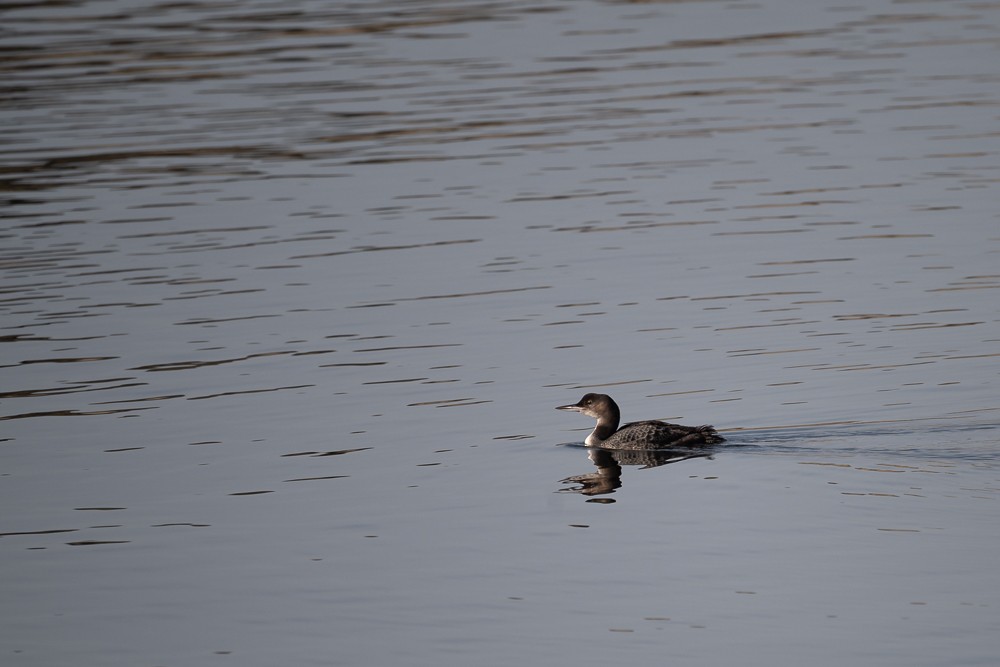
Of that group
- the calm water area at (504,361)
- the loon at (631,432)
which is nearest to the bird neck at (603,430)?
the loon at (631,432)

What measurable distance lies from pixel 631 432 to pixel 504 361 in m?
3.54

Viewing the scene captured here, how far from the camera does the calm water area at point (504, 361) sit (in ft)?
38.4

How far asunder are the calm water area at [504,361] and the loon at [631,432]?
24cm

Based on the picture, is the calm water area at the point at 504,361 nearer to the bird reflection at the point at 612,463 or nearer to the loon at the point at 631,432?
the bird reflection at the point at 612,463

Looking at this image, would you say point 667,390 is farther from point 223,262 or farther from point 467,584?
point 223,262

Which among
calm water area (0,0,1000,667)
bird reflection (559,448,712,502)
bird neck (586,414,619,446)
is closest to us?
calm water area (0,0,1000,667)

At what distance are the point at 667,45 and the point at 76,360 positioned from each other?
88.2 feet

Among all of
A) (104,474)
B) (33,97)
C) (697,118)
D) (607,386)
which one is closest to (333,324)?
(607,386)

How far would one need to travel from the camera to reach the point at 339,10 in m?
53.3

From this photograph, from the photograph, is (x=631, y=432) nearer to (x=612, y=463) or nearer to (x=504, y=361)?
(x=612, y=463)

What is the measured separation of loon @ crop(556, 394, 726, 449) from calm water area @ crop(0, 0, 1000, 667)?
0.78ft

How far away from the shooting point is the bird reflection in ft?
48.2

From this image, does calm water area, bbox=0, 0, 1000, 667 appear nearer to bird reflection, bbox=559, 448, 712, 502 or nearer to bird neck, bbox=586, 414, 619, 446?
bird reflection, bbox=559, 448, 712, 502

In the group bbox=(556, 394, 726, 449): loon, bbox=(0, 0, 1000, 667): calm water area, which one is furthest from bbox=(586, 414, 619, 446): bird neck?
bbox=(0, 0, 1000, 667): calm water area
